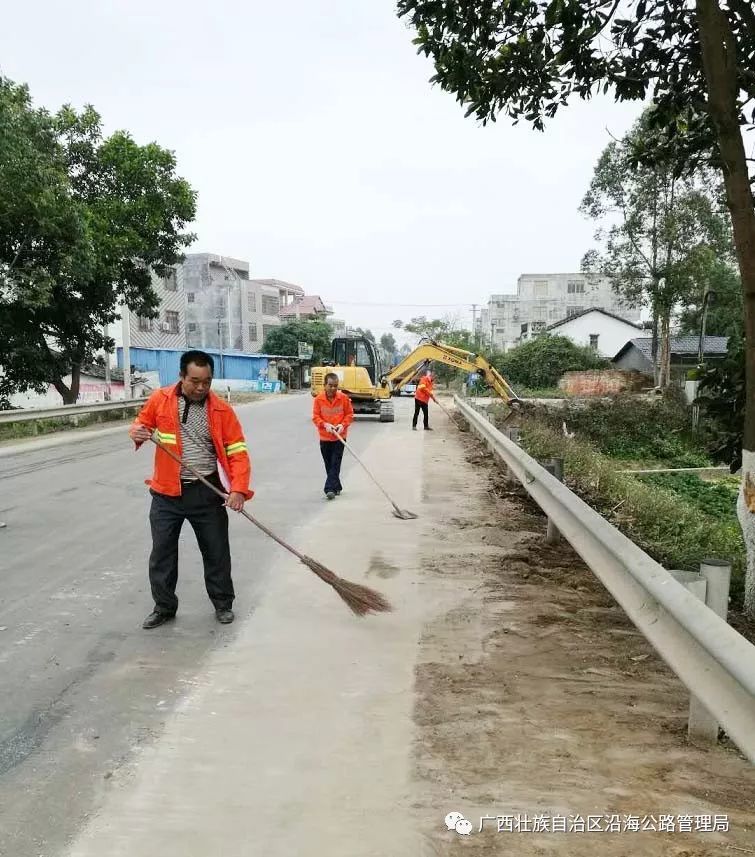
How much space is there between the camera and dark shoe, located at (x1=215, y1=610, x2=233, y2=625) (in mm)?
4535

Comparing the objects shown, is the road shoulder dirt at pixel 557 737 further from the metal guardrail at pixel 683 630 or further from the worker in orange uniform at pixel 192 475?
the worker in orange uniform at pixel 192 475

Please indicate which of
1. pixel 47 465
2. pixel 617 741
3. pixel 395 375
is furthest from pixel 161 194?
pixel 617 741

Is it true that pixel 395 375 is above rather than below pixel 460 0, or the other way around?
below

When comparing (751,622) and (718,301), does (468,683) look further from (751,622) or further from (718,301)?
(718,301)

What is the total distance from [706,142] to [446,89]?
1993 mm

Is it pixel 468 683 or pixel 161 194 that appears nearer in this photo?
pixel 468 683

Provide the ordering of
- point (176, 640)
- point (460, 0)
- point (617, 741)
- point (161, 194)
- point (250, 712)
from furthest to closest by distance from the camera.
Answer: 1. point (161, 194)
2. point (460, 0)
3. point (176, 640)
4. point (250, 712)
5. point (617, 741)

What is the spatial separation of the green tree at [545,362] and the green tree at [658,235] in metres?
9.72

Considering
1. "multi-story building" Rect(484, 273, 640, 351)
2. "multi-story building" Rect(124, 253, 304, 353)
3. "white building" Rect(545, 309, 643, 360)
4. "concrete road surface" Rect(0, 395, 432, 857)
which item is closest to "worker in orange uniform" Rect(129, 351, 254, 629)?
"concrete road surface" Rect(0, 395, 432, 857)

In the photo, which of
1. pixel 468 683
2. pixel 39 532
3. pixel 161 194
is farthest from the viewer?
pixel 161 194

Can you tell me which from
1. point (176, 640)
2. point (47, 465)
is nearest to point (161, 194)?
point (47, 465)

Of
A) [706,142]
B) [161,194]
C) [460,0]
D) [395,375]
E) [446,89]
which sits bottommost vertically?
[395,375]

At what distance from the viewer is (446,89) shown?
17.9ft

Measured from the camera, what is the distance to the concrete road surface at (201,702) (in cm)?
251
